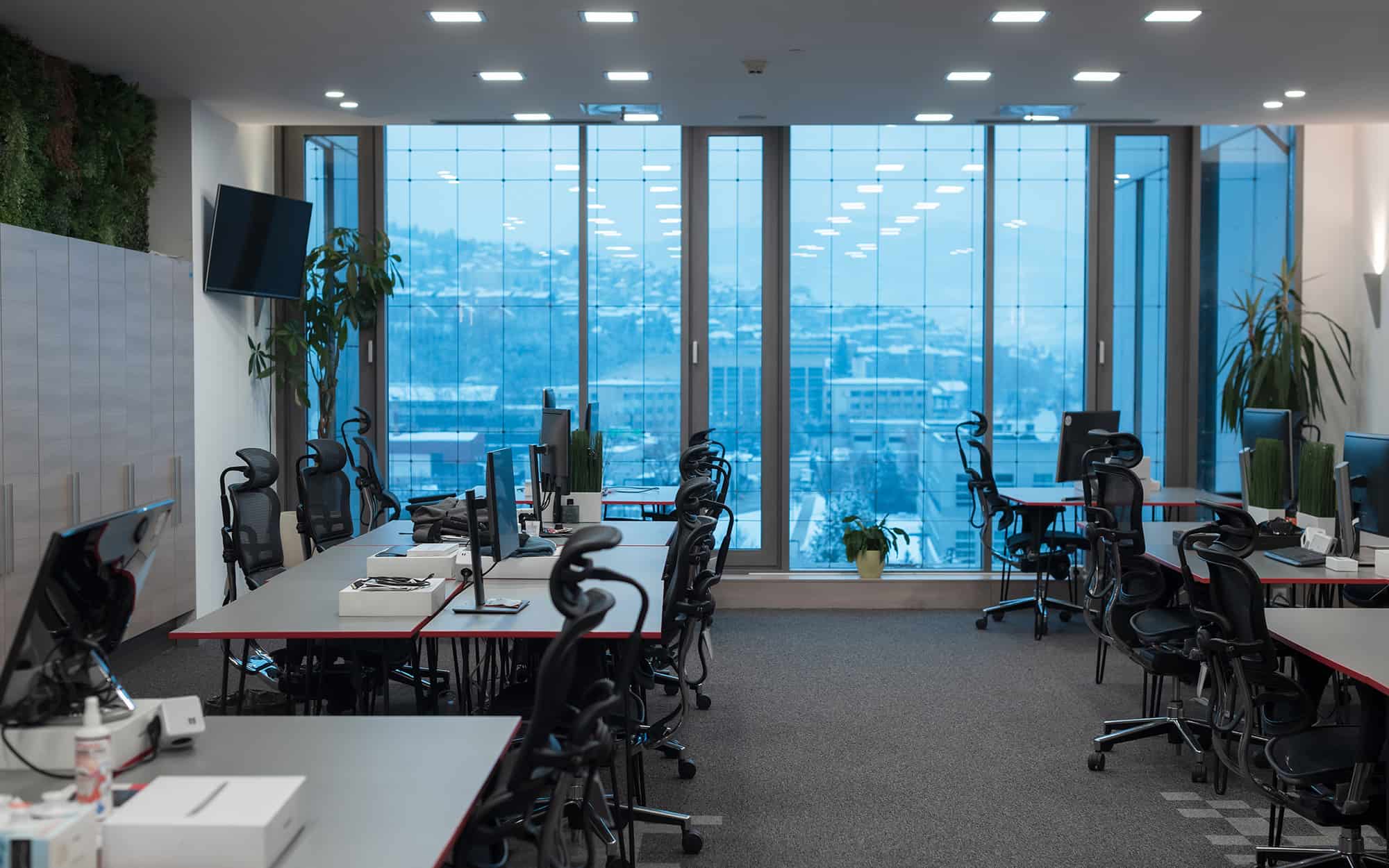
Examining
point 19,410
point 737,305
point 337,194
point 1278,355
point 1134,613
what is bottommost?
point 1134,613

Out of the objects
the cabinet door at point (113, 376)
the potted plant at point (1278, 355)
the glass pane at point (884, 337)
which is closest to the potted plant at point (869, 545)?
the glass pane at point (884, 337)

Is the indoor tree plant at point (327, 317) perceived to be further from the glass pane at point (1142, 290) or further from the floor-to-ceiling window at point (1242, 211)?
the floor-to-ceiling window at point (1242, 211)

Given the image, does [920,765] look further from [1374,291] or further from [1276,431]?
[1374,291]

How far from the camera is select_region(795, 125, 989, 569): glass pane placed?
26.9 feet

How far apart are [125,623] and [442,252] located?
20.4ft

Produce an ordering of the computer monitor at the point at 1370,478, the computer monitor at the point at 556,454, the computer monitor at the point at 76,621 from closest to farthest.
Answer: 1. the computer monitor at the point at 76,621
2. the computer monitor at the point at 1370,478
3. the computer monitor at the point at 556,454

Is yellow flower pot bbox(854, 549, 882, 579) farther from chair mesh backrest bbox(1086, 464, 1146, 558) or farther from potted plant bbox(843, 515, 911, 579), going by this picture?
chair mesh backrest bbox(1086, 464, 1146, 558)

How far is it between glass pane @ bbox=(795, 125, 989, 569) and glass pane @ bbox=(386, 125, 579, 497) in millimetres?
1815

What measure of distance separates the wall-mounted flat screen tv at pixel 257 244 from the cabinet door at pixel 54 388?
1514 mm

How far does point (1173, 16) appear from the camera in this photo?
4871mm

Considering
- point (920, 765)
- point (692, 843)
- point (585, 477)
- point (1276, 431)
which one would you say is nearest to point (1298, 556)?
point (1276, 431)

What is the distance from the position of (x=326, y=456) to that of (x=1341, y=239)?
7294 millimetres

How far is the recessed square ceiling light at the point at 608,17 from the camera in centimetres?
488

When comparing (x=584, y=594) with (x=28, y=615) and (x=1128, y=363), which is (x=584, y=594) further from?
(x=1128, y=363)
